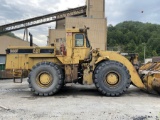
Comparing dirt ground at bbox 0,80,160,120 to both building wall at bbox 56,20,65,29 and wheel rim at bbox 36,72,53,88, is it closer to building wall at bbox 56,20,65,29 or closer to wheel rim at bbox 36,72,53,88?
wheel rim at bbox 36,72,53,88

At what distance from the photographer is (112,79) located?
10.2 metres

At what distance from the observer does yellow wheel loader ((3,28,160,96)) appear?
1009cm

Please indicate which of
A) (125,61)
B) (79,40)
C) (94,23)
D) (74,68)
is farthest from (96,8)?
(74,68)

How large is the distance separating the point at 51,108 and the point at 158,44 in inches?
3055

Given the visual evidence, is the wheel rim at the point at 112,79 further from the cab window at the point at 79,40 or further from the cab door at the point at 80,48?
the cab window at the point at 79,40

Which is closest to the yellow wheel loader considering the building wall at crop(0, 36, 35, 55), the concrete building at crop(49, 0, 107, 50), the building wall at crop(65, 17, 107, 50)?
the building wall at crop(0, 36, 35, 55)

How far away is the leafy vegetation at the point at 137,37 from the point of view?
256 feet

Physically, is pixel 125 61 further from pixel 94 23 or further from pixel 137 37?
pixel 137 37

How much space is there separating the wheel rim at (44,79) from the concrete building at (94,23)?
24966 mm

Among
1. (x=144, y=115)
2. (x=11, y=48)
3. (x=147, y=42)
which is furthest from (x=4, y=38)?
(x=147, y=42)

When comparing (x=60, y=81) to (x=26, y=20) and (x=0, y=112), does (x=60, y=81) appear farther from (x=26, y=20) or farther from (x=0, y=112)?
(x=26, y=20)

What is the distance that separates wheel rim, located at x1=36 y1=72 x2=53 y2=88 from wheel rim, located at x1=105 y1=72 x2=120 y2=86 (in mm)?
2381

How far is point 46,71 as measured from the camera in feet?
34.0

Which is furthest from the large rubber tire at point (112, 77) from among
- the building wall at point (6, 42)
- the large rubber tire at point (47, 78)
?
the building wall at point (6, 42)
